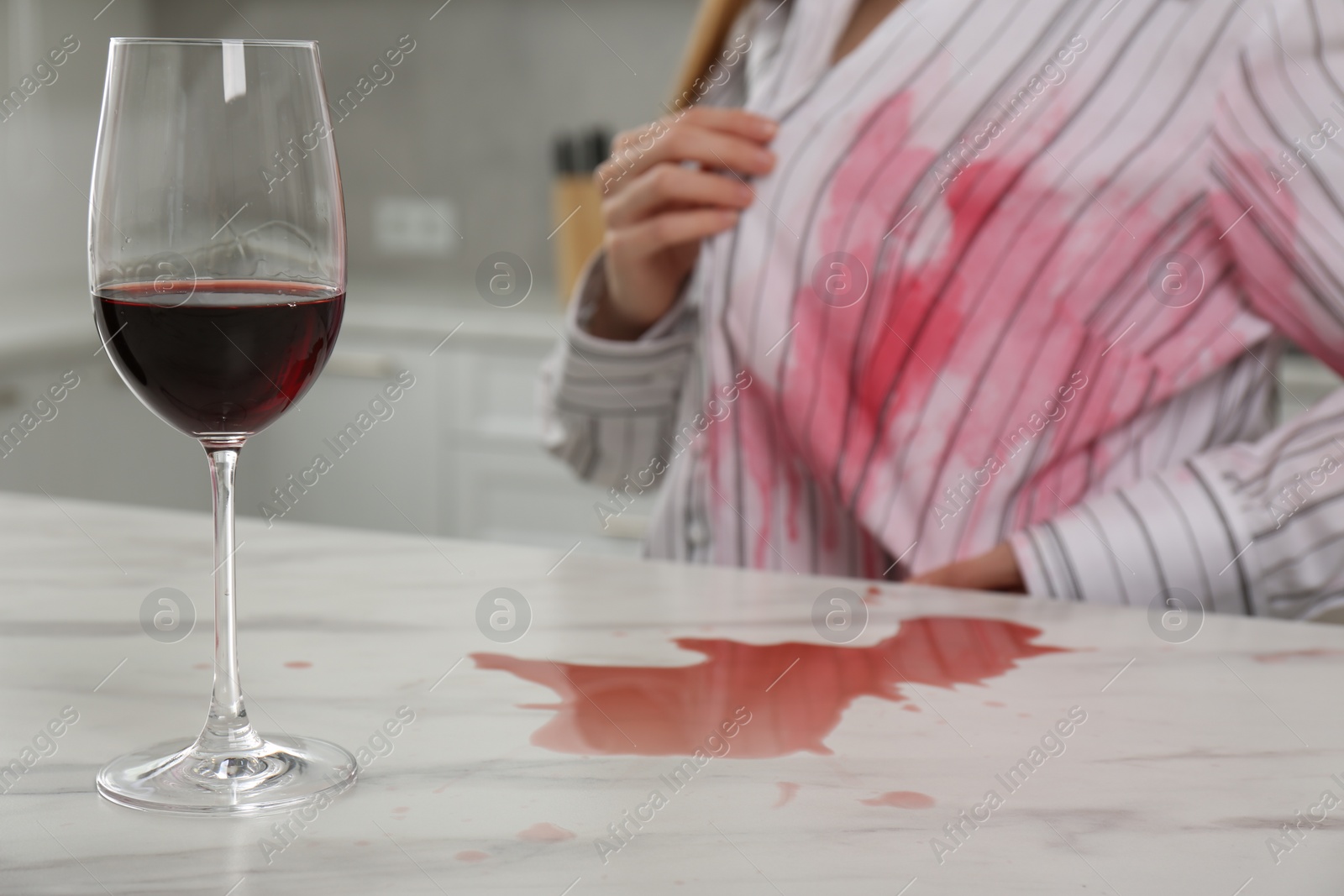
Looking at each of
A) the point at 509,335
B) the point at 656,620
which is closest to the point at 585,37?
the point at 509,335

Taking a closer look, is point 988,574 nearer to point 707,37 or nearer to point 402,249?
point 707,37

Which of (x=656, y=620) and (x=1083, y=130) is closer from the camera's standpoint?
(x=656, y=620)

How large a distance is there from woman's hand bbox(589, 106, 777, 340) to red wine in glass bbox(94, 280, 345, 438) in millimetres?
523

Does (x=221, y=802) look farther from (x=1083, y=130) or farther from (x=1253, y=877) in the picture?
(x=1083, y=130)

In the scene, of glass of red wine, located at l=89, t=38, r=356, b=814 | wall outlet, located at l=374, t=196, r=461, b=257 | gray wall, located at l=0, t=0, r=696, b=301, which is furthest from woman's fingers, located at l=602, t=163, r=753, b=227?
wall outlet, located at l=374, t=196, r=461, b=257

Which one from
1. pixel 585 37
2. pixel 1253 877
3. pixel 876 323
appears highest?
pixel 585 37

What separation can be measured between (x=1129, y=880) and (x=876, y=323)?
1.89 ft

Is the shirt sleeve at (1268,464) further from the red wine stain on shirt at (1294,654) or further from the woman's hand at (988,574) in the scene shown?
the red wine stain on shirt at (1294,654)

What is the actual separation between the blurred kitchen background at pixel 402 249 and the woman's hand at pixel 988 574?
1439 millimetres

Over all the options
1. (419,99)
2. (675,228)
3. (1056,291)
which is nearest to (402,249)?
(419,99)

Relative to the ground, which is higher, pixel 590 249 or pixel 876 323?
pixel 590 249

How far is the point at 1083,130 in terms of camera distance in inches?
34.6

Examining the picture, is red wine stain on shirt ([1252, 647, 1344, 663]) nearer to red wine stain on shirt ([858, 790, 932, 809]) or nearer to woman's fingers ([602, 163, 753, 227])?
red wine stain on shirt ([858, 790, 932, 809])

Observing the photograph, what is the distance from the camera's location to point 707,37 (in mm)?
1025
